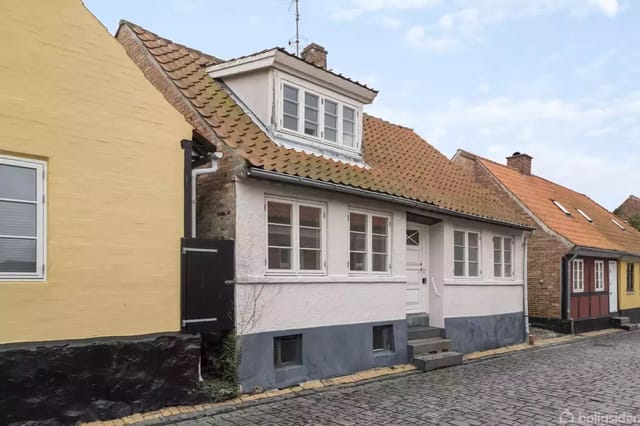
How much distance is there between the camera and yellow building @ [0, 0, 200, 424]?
238 inches

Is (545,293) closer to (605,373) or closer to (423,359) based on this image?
(605,373)

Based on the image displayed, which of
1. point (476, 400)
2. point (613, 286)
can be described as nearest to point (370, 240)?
point (476, 400)

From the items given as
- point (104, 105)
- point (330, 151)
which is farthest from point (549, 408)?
point (104, 105)

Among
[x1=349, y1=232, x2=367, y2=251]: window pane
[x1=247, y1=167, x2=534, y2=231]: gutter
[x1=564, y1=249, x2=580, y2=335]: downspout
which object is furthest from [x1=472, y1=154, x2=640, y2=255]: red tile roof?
[x1=349, y1=232, x2=367, y2=251]: window pane

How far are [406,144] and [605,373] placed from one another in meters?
7.48

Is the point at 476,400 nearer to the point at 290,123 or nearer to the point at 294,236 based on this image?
the point at 294,236

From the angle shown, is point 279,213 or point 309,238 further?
point 309,238

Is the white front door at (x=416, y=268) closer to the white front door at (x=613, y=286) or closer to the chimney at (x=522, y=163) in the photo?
the chimney at (x=522, y=163)

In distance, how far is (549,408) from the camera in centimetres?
775

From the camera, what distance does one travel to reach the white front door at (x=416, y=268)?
12.4 metres

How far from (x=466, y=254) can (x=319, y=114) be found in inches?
215

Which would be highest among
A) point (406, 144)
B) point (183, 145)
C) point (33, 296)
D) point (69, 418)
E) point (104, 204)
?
point (406, 144)

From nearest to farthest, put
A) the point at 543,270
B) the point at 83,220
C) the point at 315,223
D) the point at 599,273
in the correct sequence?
the point at 83,220
the point at 315,223
the point at 543,270
the point at 599,273

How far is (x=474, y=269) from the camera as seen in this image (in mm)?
13727
